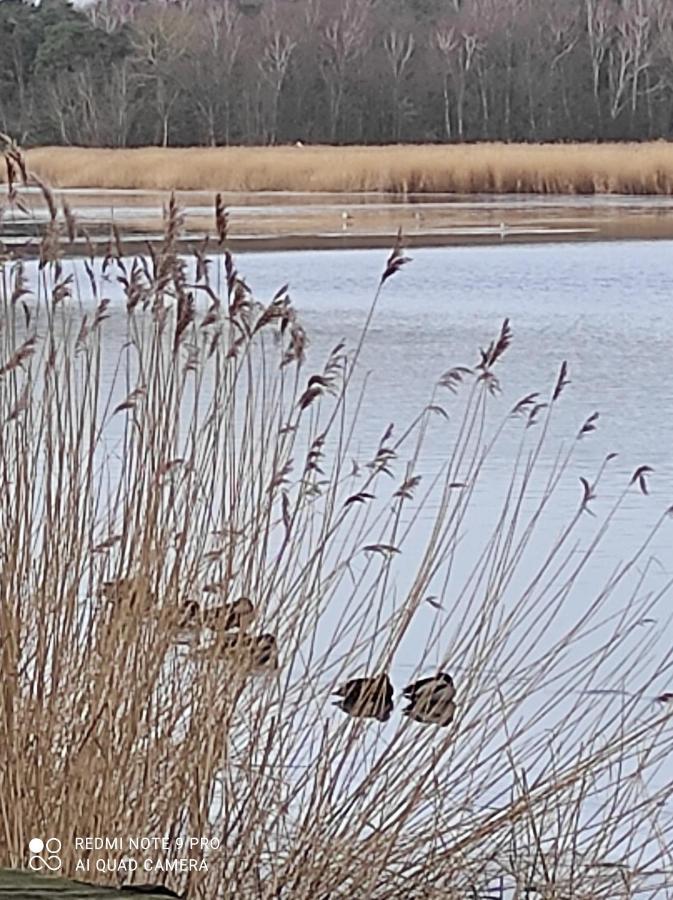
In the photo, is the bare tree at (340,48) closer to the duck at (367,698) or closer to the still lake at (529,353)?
the still lake at (529,353)

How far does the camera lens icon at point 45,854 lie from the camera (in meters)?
2.07

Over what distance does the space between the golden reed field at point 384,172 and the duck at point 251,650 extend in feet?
50.5

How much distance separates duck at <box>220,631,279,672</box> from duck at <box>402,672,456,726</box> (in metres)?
0.21

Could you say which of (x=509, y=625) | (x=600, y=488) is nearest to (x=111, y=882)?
(x=509, y=625)

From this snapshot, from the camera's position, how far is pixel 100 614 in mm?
2207

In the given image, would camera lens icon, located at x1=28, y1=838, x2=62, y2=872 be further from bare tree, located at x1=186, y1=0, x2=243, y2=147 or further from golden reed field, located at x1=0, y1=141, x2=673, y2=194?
bare tree, located at x1=186, y1=0, x2=243, y2=147

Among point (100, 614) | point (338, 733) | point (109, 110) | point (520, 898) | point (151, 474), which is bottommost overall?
point (520, 898)

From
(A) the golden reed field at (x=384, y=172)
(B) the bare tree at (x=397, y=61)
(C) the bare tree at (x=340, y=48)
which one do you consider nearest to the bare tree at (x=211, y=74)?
(C) the bare tree at (x=340, y=48)

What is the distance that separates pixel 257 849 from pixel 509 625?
1.54 feet

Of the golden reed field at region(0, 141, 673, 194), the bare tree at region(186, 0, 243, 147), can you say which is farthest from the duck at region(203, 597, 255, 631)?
the bare tree at region(186, 0, 243, 147)

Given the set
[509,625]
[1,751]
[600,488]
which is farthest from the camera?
[600,488]

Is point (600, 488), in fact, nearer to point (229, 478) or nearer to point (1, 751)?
point (229, 478)

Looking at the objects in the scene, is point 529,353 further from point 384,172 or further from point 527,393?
Answer: point 384,172

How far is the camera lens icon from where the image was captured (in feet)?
6.78
